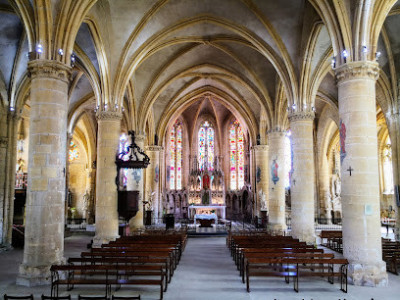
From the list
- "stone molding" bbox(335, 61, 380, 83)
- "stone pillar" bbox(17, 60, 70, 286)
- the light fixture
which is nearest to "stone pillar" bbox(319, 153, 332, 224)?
"stone molding" bbox(335, 61, 380, 83)

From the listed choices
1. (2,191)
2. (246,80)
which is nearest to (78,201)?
(2,191)

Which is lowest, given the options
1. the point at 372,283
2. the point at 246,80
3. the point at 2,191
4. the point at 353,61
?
the point at 372,283

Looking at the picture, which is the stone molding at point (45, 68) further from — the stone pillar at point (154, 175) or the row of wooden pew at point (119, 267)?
the stone pillar at point (154, 175)

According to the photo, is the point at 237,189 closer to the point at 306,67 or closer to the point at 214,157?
the point at 214,157

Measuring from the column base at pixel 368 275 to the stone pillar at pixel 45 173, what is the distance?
840cm

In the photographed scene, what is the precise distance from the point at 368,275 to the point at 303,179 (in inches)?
282

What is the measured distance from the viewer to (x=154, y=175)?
30297 mm

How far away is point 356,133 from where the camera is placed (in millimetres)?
10648

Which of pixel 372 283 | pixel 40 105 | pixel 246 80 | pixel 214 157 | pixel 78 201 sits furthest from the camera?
pixel 214 157

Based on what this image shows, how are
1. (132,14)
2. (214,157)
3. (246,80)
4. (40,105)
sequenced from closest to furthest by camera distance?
1. (40,105)
2. (132,14)
3. (246,80)
4. (214,157)

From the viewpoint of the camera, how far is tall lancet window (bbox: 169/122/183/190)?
123 ft

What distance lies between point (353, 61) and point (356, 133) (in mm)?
2256

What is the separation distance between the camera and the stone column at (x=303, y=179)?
16.6 m

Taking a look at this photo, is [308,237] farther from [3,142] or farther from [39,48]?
[3,142]
